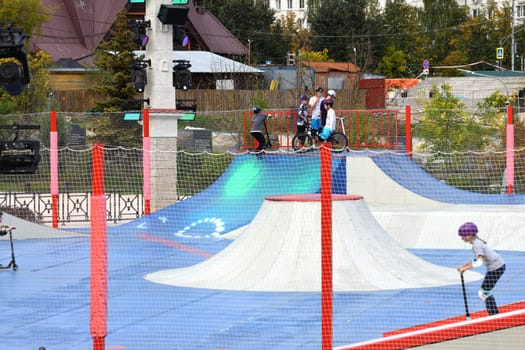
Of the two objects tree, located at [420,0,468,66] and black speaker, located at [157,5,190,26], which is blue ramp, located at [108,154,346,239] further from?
tree, located at [420,0,468,66]

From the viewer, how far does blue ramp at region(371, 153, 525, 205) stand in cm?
2477

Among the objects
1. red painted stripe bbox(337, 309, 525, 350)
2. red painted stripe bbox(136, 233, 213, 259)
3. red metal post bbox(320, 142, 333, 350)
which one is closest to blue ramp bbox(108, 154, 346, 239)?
red painted stripe bbox(136, 233, 213, 259)

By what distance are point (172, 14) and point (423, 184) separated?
7.89 metres

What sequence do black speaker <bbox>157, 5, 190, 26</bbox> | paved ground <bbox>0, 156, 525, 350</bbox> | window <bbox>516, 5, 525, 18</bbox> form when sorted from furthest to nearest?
window <bbox>516, 5, 525, 18</bbox>, black speaker <bbox>157, 5, 190, 26</bbox>, paved ground <bbox>0, 156, 525, 350</bbox>

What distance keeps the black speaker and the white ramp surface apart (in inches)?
470

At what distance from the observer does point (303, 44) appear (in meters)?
86.8

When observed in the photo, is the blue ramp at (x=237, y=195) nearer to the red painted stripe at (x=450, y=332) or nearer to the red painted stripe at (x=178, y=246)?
the red painted stripe at (x=178, y=246)

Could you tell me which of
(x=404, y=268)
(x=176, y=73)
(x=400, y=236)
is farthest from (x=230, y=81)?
(x=404, y=268)

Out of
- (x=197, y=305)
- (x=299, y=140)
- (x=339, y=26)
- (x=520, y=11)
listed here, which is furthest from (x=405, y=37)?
(x=197, y=305)

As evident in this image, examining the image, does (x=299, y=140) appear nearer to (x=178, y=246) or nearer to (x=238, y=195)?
(x=238, y=195)

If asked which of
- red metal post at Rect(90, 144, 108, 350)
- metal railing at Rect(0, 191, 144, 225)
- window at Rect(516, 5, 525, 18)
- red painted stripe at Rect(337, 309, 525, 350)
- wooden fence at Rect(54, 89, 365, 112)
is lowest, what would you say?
metal railing at Rect(0, 191, 144, 225)

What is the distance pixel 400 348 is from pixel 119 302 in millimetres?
6339

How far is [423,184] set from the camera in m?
26.1

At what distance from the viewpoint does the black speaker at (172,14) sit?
2658 cm
